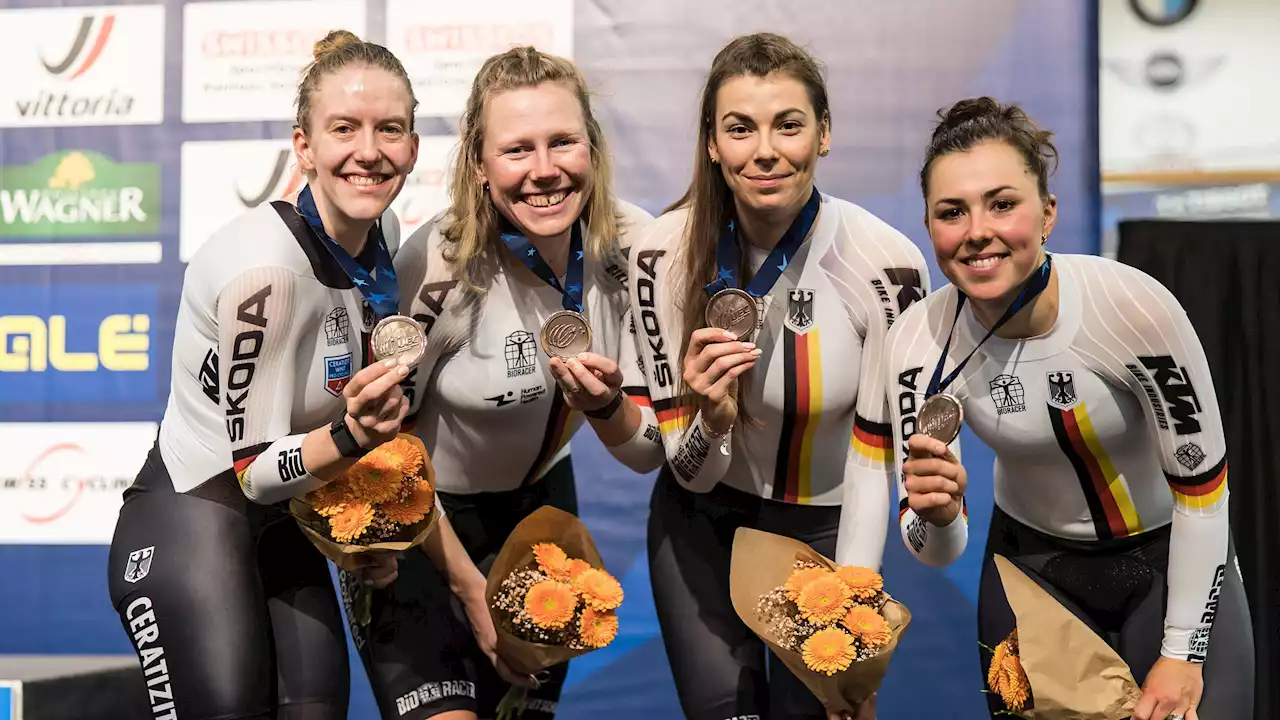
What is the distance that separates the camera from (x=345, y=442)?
2238mm

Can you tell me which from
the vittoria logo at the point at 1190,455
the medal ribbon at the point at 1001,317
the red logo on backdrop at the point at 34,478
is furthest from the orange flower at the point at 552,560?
the red logo on backdrop at the point at 34,478

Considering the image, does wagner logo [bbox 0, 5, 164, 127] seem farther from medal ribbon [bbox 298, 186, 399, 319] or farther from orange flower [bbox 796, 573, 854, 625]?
orange flower [bbox 796, 573, 854, 625]

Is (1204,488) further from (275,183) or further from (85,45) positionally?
(85,45)

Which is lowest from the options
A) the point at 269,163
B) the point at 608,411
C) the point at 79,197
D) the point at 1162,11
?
the point at 608,411

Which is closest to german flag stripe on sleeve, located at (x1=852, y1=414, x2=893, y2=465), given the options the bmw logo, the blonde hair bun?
the blonde hair bun

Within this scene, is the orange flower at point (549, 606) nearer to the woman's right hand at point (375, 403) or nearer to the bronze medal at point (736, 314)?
the woman's right hand at point (375, 403)

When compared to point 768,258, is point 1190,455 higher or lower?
lower

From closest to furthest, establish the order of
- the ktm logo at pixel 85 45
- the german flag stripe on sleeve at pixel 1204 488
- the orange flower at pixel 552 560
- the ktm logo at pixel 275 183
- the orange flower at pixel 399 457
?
the german flag stripe on sleeve at pixel 1204 488 < the orange flower at pixel 399 457 < the orange flower at pixel 552 560 < the ktm logo at pixel 275 183 < the ktm logo at pixel 85 45

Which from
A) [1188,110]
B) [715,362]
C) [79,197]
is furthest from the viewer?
[79,197]

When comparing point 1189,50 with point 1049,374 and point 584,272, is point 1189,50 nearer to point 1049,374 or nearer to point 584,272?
point 1049,374

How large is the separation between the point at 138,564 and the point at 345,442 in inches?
24.6

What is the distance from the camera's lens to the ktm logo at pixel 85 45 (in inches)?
175

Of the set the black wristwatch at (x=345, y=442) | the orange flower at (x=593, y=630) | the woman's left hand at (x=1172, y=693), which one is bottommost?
the woman's left hand at (x=1172, y=693)

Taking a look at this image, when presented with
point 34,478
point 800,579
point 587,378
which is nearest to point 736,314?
point 587,378
